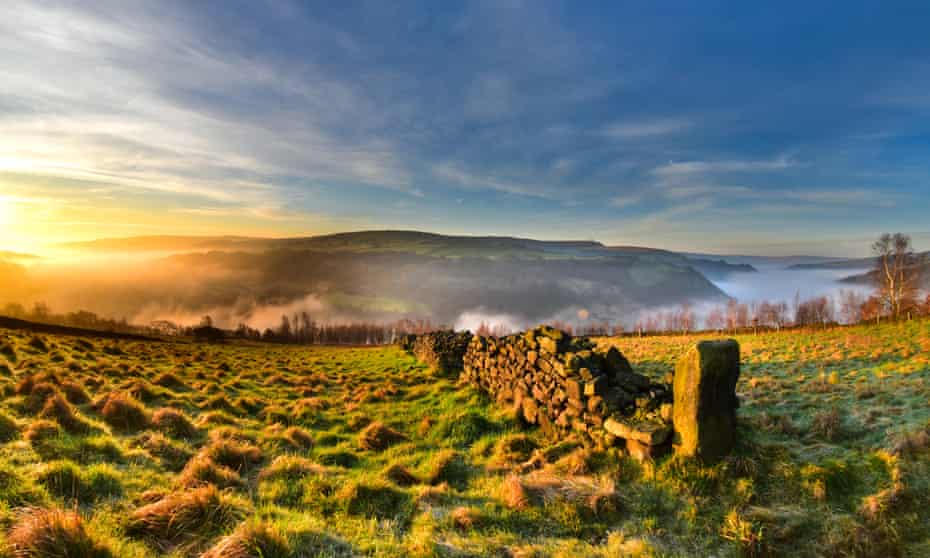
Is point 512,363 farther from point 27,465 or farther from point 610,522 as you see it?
point 27,465

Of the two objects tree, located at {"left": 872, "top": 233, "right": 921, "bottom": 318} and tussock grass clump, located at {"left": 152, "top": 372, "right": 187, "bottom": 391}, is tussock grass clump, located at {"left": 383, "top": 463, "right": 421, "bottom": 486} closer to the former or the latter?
tussock grass clump, located at {"left": 152, "top": 372, "right": 187, "bottom": 391}

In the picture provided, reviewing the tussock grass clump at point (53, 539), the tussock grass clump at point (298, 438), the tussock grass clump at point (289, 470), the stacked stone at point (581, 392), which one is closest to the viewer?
the tussock grass clump at point (53, 539)

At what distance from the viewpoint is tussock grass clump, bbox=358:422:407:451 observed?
367 inches

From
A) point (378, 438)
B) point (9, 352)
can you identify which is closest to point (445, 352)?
point (378, 438)

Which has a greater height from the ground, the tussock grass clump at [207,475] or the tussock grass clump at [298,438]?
the tussock grass clump at [207,475]

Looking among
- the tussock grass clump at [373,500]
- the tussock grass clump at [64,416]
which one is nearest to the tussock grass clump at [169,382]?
the tussock grass clump at [64,416]

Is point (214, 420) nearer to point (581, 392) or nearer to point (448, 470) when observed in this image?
point (448, 470)

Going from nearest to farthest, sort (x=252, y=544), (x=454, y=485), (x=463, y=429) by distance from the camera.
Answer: (x=252, y=544) → (x=454, y=485) → (x=463, y=429)

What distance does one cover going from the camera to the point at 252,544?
3973 mm

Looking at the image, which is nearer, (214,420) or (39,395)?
(39,395)

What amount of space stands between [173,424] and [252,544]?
6.58m

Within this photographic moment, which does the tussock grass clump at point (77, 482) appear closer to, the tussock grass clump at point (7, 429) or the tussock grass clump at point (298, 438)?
the tussock grass clump at point (7, 429)

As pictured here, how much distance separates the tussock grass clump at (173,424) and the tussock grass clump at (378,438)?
376cm

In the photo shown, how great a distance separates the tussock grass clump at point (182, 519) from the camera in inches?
169
